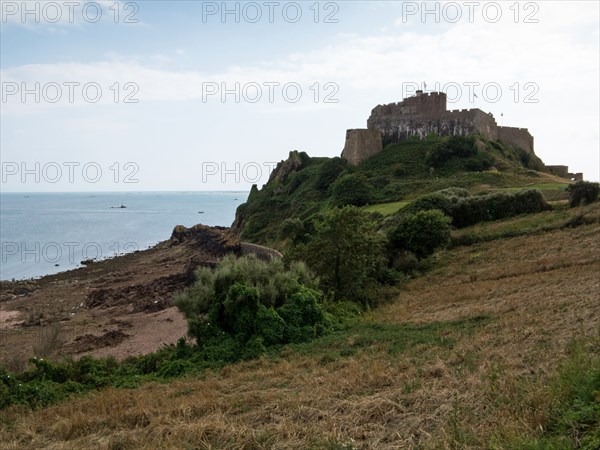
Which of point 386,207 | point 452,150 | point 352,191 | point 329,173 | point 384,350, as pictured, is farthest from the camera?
A: point 329,173

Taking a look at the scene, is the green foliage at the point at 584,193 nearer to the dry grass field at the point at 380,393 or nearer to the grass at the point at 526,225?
the grass at the point at 526,225

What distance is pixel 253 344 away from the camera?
1458 cm

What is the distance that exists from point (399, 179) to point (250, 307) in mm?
36808

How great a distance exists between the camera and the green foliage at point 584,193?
3219cm

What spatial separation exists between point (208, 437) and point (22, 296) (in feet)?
136

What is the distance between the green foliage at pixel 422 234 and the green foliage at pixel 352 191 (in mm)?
16165

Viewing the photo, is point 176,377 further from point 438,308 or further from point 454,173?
point 454,173

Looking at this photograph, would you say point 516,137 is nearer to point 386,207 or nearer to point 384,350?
point 386,207

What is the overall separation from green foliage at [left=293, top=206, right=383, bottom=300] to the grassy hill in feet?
54.7

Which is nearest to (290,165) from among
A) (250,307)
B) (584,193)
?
(584,193)

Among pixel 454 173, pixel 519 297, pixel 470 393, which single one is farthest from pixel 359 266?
pixel 454 173

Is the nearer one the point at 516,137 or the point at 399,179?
the point at 399,179

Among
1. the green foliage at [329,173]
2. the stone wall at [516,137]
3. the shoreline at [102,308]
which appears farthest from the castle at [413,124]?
Result: the shoreline at [102,308]

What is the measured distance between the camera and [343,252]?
2236 centimetres
